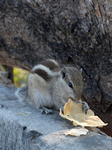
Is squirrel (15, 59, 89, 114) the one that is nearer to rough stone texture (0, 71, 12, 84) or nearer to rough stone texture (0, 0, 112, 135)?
rough stone texture (0, 0, 112, 135)

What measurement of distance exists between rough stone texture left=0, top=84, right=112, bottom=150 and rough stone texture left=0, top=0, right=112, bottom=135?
1115 millimetres

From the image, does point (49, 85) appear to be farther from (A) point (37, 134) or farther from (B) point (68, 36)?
(A) point (37, 134)

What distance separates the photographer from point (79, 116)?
2568mm

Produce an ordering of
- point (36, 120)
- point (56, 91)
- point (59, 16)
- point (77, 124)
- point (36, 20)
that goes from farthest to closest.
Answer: point (36, 20)
point (59, 16)
point (56, 91)
point (36, 120)
point (77, 124)

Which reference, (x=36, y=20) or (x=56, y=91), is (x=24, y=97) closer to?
(x=56, y=91)

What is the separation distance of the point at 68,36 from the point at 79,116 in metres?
1.40

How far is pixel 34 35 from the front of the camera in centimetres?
369

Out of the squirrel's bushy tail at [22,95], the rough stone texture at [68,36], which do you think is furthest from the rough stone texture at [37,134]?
the rough stone texture at [68,36]

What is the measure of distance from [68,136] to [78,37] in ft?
5.77

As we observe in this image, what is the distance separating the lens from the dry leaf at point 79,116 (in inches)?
92.3

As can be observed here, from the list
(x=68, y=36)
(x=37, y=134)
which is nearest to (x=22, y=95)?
(x=68, y=36)

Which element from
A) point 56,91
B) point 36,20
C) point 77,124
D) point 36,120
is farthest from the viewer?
point 36,20

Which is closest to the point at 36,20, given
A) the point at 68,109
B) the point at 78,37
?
the point at 78,37

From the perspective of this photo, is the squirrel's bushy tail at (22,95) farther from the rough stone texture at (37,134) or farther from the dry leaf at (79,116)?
the dry leaf at (79,116)
